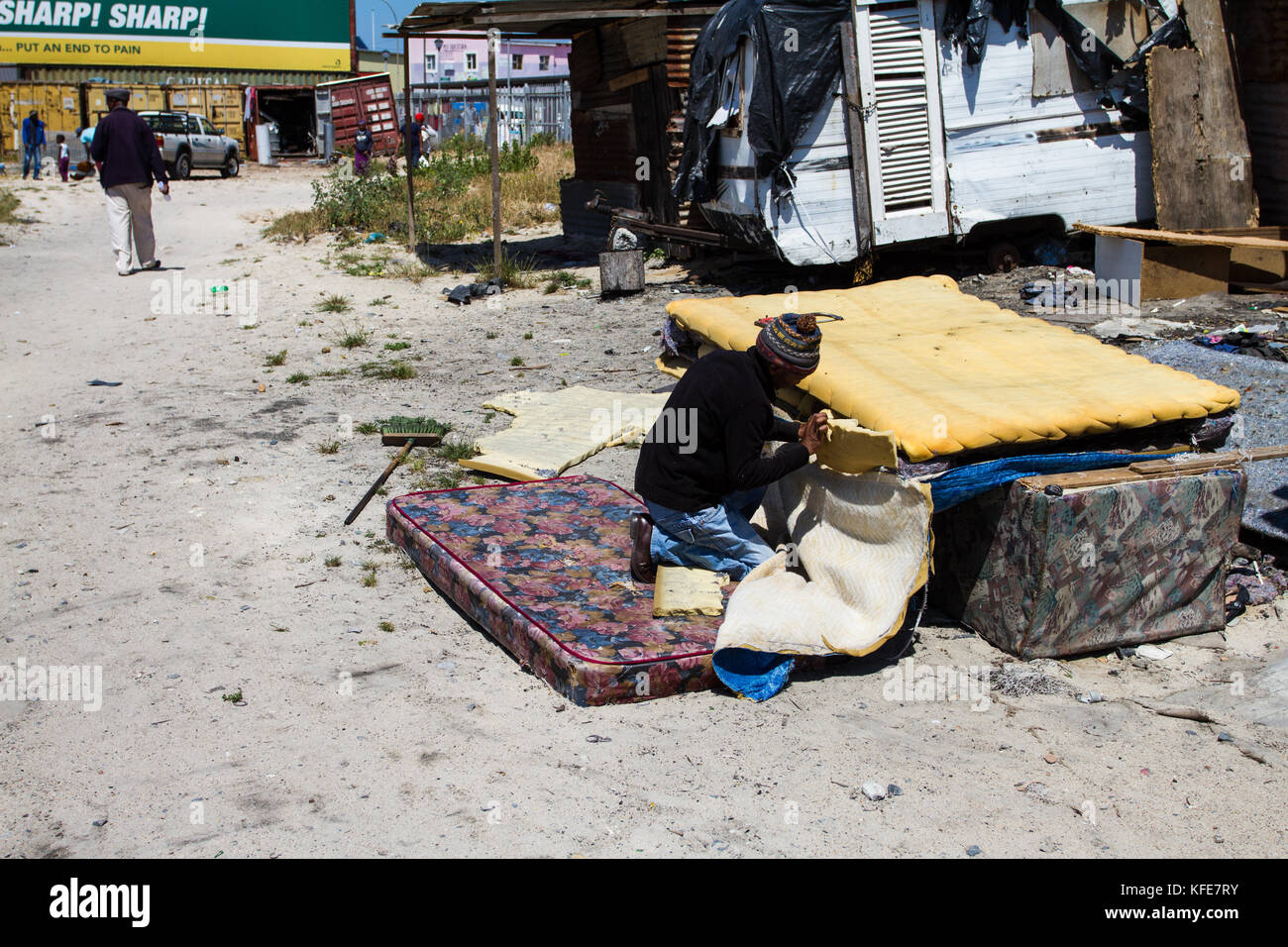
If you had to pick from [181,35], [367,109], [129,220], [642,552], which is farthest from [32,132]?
[642,552]

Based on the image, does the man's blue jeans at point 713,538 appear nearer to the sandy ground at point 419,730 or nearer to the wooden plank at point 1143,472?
the sandy ground at point 419,730

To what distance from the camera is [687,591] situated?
4449mm

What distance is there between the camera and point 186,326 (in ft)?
34.8

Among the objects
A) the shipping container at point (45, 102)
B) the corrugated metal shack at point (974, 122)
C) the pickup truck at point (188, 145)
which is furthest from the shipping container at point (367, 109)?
the corrugated metal shack at point (974, 122)

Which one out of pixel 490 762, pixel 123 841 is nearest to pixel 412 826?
pixel 490 762

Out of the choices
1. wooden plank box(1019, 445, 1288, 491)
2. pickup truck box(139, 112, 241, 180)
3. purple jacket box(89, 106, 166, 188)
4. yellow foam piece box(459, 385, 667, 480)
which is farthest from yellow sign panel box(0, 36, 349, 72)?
wooden plank box(1019, 445, 1288, 491)

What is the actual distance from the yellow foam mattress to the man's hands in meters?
0.30

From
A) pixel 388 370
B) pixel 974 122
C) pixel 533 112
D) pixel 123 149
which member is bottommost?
pixel 388 370

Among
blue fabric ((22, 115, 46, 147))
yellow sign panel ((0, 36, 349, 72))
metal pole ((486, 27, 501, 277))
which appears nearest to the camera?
metal pole ((486, 27, 501, 277))

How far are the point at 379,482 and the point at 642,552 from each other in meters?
2.14

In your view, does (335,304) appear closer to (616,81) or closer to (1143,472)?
(616,81)

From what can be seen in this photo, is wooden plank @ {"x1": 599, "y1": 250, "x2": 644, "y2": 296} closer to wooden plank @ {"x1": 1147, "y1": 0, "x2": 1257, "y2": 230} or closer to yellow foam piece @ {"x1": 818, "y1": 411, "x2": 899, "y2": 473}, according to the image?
wooden plank @ {"x1": 1147, "y1": 0, "x2": 1257, "y2": 230}

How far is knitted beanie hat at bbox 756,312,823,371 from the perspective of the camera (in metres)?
4.29

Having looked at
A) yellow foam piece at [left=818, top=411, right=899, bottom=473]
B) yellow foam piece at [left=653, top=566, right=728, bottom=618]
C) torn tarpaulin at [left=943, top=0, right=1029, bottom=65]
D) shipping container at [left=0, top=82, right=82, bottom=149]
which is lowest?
yellow foam piece at [left=653, top=566, right=728, bottom=618]
